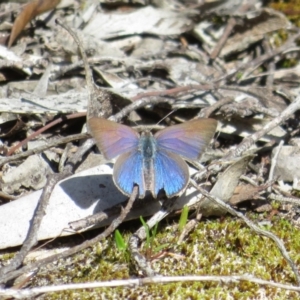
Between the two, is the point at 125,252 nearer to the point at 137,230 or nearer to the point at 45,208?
the point at 137,230

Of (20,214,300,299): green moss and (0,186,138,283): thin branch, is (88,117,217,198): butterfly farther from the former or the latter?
(20,214,300,299): green moss

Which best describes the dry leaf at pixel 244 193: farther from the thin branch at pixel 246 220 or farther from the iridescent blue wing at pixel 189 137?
the iridescent blue wing at pixel 189 137

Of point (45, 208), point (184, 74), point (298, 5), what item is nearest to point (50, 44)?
point (184, 74)

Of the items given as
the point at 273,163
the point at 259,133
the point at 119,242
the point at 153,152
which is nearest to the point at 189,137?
the point at 153,152

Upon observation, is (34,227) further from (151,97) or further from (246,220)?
(151,97)

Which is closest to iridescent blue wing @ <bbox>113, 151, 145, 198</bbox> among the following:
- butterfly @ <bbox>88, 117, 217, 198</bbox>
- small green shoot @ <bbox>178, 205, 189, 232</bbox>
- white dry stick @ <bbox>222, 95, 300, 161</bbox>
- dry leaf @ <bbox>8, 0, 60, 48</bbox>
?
butterfly @ <bbox>88, 117, 217, 198</bbox>

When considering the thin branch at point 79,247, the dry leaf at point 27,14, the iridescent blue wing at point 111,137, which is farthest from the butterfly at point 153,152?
the dry leaf at point 27,14
